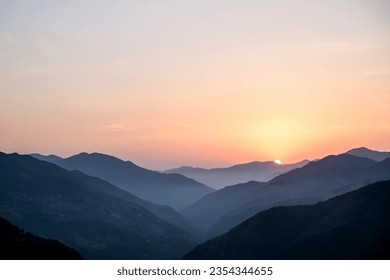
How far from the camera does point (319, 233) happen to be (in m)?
153

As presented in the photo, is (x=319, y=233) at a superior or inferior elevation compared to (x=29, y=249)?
superior

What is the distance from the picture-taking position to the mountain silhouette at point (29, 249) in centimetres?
10519

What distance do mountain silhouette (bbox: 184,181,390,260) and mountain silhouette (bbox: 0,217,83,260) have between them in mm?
76668

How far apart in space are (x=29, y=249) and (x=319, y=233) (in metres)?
97.4

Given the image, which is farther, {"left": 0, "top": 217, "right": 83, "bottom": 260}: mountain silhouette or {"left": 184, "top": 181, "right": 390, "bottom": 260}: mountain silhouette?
{"left": 184, "top": 181, "right": 390, "bottom": 260}: mountain silhouette

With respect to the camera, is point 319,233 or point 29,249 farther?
point 319,233

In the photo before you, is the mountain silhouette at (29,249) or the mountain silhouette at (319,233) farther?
the mountain silhouette at (319,233)

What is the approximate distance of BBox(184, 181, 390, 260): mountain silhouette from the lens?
13650cm

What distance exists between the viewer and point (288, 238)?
545 feet

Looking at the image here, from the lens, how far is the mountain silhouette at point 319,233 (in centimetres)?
13650

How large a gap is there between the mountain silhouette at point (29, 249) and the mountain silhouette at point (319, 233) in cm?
7667
